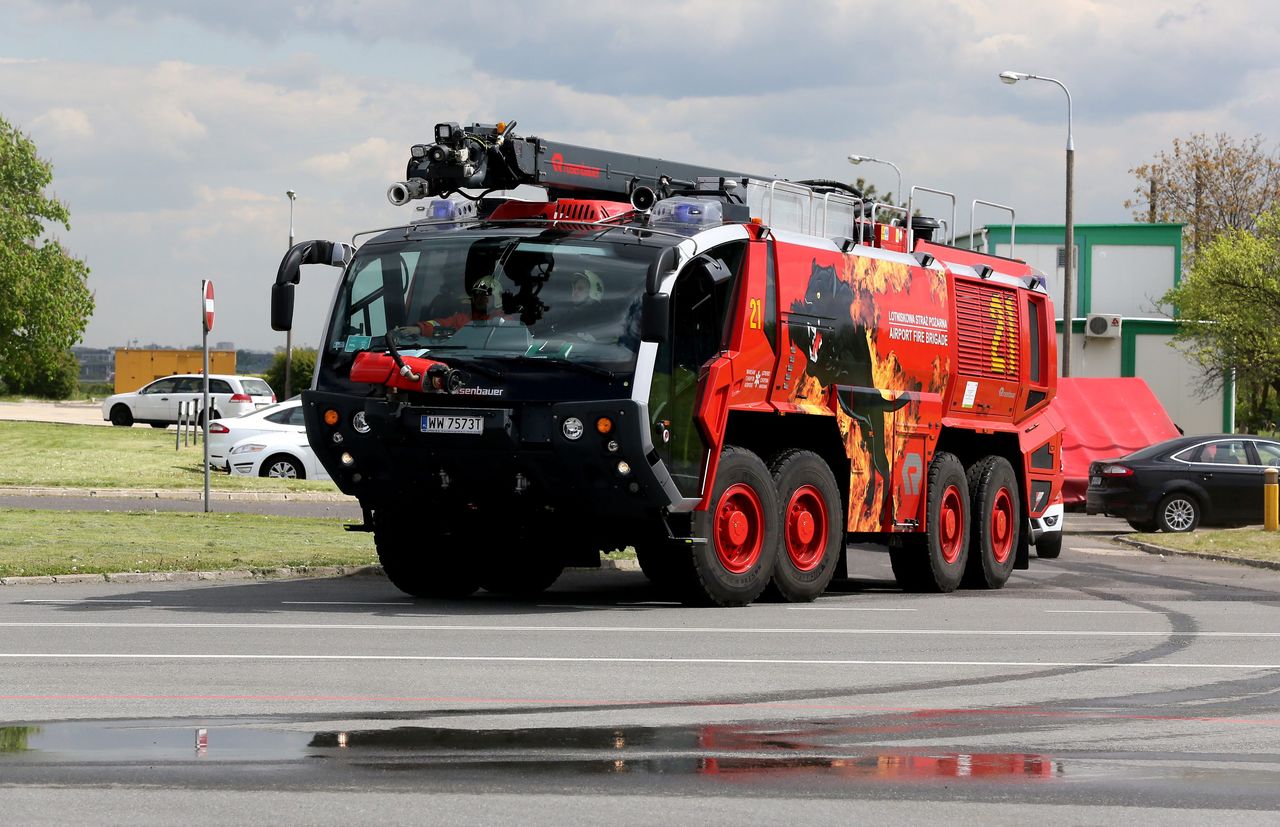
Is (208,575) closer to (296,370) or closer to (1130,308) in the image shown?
(1130,308)

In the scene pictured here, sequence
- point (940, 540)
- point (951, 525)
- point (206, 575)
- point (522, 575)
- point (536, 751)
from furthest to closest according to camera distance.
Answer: point (951, 525) < point (940, 540) < point (206, 575) < point (522, 575) < point (536, 751)

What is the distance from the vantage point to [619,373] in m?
14.0

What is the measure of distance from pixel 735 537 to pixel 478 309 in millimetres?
2765

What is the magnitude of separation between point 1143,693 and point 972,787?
333cm

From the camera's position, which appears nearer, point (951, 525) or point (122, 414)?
point (951, 525)

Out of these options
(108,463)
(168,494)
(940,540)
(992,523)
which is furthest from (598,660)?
(108,463)

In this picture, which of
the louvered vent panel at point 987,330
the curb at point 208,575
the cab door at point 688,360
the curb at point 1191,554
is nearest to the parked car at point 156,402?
the curb at point 1191,554

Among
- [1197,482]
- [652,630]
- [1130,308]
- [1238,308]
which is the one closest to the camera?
[652,630]

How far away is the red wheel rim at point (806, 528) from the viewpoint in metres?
16.0

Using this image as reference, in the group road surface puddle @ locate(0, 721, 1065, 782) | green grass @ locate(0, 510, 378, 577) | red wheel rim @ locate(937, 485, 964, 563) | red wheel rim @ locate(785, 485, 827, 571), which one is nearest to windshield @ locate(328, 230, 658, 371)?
red wheel rim @ locate(785, 485, 827, 571)

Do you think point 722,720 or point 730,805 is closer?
point 730,805

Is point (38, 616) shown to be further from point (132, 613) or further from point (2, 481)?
point (2, 481)

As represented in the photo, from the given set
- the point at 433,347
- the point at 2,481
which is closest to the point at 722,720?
the point at 433,347

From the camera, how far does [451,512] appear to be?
15117 millimetres
